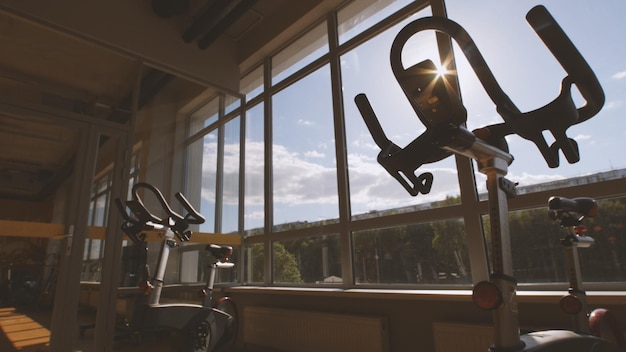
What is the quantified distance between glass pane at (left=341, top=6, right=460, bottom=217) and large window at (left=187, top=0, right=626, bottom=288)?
0.5 inches

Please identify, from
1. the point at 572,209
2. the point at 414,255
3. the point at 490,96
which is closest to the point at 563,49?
the point at 490,96

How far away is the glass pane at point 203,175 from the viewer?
13.8 ft

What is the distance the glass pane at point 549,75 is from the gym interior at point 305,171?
0.04 feet

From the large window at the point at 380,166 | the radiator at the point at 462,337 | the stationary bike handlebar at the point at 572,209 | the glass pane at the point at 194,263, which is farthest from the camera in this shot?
the glass pane at the point at 194,263

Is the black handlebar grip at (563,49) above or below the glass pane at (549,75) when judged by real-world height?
below

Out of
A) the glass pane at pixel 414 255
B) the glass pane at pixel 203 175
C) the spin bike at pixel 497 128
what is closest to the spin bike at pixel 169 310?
the glass pane at pixel 414 255

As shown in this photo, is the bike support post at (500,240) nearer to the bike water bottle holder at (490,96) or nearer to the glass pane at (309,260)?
the bike water bottle holder at (490,96)

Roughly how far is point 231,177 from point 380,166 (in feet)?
7.95

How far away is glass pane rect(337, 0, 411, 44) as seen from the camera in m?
3.33

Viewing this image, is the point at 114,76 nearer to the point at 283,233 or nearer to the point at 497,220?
the point at 283,233

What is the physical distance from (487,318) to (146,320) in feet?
7.25

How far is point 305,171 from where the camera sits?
3.83 metres

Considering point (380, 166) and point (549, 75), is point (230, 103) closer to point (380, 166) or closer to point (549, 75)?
point (380, 166)

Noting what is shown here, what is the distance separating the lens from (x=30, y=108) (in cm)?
313
